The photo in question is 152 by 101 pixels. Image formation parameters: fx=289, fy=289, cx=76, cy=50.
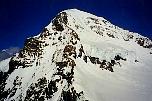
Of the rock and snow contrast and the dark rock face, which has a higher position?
the dark rock face

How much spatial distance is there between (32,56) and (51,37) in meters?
11.0

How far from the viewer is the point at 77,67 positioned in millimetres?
94062

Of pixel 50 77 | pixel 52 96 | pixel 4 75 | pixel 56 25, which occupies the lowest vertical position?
pixel 52 96

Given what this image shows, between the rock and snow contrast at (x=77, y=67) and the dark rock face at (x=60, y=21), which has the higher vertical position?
the dark rock face at (x=60, y=21)

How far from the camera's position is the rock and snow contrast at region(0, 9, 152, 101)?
86.6 meters

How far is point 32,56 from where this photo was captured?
334 ft

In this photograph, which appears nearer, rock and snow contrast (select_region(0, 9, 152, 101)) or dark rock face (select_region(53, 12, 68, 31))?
rock and snow contrast (select_region(0, 9, 152, 101))

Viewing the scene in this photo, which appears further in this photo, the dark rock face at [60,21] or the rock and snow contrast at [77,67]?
the dark rock face at [60,21]

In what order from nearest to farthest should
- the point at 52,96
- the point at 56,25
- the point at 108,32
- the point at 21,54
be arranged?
the point at 52,96 < the point at 21,54 < the point at 56,25 < the point at 108,32

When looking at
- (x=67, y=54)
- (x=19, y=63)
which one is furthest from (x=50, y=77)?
(x=19, y=63)

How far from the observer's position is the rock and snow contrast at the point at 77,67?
86562 millimetres

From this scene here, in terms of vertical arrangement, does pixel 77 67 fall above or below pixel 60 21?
below

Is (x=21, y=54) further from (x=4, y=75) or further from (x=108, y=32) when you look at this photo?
(x=108, y=32)

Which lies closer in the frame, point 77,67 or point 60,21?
point 77,67
